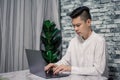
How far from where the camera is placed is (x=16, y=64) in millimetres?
3184

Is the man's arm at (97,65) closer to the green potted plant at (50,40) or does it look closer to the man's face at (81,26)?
the man's face at (81,26)

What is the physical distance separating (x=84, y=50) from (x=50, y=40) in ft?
3.83

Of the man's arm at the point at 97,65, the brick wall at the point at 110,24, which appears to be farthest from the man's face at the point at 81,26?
the brick wall at the point at 110,24

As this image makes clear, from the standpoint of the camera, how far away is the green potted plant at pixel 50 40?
333cm

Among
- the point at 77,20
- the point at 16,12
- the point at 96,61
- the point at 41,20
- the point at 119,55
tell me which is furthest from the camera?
the point at 41,20

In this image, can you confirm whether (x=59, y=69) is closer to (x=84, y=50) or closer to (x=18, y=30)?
(x=84, y=50)

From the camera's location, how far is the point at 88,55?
2207mm

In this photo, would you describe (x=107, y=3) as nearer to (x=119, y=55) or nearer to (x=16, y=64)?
(x=119, y=55)

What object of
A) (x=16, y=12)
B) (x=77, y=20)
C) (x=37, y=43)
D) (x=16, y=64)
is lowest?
(x=16, y=64)

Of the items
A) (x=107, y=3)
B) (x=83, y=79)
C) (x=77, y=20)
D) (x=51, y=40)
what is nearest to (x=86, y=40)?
(x=77, y=20)

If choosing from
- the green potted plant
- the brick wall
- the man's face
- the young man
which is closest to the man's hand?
the young man

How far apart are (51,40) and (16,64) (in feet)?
2.09

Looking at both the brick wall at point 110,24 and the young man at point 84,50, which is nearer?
the young man at point 84,50

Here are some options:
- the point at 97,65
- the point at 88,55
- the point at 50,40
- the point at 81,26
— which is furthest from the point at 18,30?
the point at 97,65
